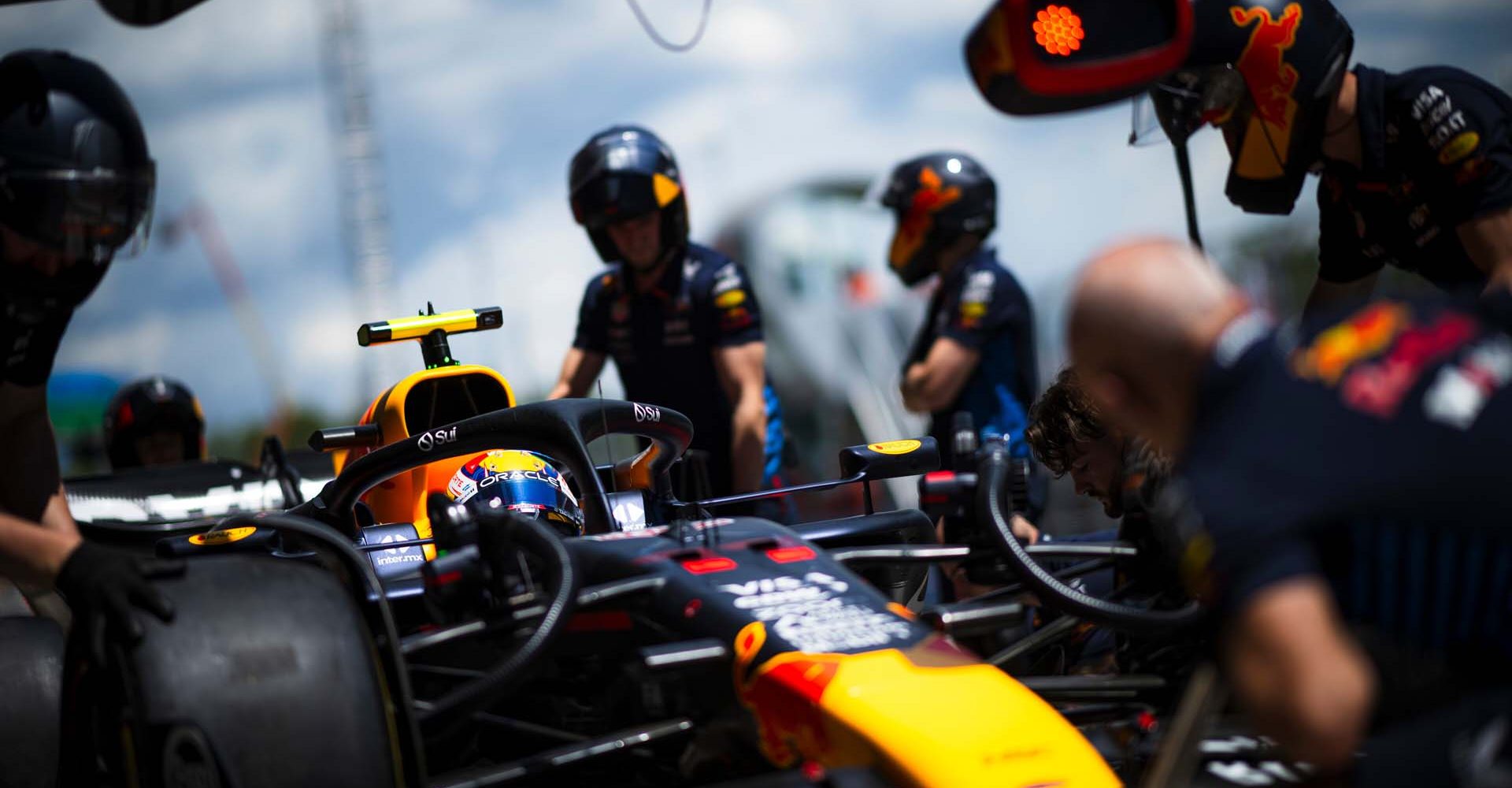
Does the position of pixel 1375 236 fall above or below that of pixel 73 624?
above

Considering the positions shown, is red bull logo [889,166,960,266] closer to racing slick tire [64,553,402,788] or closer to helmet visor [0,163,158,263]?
helmet visor [0,163,158,263]

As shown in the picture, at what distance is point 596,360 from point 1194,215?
94.0 inches

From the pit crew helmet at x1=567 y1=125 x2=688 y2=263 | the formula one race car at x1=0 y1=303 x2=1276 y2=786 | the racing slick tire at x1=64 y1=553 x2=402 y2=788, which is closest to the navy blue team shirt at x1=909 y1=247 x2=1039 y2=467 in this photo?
the pit crew helmet at x1=567 y1=125 x2=688 y2=263

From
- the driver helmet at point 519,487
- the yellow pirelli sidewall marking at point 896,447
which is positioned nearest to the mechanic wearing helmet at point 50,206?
the driver helmet at point 519,487

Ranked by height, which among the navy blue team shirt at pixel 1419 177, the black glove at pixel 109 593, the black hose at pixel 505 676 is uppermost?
the navy blue team shirt at pixel 1419 177

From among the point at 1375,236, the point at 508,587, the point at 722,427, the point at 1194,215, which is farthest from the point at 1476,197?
the point at 722,427

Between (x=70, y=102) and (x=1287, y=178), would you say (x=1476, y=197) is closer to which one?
(x=1287, y=178)

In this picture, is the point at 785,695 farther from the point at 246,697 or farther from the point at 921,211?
the point at 921,211

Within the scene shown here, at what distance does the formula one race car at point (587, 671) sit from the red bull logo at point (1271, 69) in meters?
1.45

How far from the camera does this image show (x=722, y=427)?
5.80m

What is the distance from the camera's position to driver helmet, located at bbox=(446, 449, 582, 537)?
399cm

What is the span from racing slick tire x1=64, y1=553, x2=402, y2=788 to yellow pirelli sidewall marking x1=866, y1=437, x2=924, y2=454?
1.70 meters

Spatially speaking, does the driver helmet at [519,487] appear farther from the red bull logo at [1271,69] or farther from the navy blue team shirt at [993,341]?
the red bull logo at [1271,69]

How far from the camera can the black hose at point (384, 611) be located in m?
2.57
